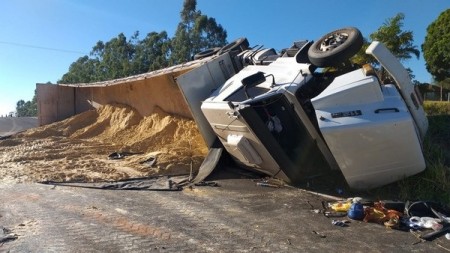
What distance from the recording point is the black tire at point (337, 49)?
6.17 m

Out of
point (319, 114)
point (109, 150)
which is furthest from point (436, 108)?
point (109, 150)

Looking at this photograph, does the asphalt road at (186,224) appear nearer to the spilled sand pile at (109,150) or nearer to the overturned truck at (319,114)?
the overturned truck at (319,114)

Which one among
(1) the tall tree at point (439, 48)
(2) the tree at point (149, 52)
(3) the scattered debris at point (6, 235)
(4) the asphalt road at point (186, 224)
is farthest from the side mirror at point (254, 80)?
(2) the tree at point (149, 52)

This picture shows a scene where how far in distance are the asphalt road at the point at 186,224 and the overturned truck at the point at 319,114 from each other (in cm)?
60

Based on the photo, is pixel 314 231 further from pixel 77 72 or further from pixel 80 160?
pixel 77 72

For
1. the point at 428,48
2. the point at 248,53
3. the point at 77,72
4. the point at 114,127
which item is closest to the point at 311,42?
the point at 248,53

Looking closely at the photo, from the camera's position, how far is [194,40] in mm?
33688

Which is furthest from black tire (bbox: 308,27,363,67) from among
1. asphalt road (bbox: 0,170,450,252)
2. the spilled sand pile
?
the spilled sand pile

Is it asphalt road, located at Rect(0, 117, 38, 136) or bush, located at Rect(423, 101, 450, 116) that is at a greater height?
bush, located at Rect(423, 101, 450, 116)

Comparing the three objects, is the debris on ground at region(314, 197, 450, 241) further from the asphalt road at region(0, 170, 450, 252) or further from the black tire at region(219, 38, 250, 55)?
the black tire at region(219, 38, 250, 55)

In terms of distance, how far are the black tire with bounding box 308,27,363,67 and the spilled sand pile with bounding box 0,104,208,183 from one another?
2.86m

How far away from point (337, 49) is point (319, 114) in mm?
1340

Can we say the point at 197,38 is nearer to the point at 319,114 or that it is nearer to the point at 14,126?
the point at 14,126

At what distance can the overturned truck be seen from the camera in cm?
514
